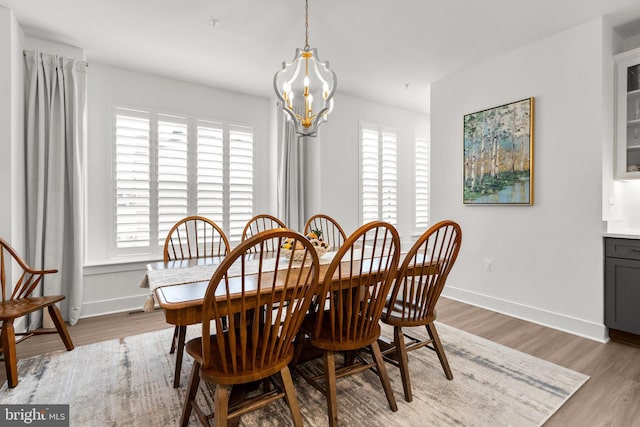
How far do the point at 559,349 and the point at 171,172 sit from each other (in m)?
4.17

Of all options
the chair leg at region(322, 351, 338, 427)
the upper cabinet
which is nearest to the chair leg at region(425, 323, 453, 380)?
the chair leg at region(322, 351, 338, 427)

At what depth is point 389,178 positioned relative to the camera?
508 centimetres

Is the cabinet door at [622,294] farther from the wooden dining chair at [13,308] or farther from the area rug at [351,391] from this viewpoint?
the wooden dining chair at [13,308]

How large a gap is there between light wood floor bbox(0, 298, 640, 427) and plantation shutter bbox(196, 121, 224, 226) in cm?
133

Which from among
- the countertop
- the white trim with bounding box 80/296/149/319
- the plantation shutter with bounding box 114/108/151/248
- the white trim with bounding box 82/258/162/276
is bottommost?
the white trim with bounding box 80/296/149/319

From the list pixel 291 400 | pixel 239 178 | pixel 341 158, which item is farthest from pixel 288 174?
pixel 291 400

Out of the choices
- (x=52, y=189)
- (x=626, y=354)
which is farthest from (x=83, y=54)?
(x=626, y=354)

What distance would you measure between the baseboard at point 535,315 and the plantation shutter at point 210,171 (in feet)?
10.1

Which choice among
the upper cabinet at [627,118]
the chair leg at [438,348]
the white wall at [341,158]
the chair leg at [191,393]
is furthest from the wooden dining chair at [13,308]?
the upper cabinet at [627,118]

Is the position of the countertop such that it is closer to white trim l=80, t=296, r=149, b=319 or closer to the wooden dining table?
the wooden dining table

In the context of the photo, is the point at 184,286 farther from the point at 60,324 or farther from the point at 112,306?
the point at 112,306

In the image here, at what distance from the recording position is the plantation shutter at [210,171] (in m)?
3.98

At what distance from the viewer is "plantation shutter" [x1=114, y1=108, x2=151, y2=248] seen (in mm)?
3541

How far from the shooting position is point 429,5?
2.53 metres
